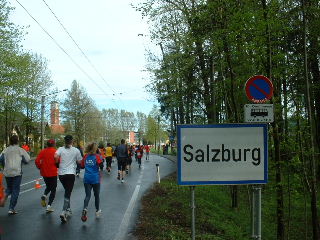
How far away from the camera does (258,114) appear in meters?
5.66

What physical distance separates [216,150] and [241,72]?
26.5 ft

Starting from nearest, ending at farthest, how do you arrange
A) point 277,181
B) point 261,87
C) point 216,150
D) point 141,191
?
point 216,150, point 261,87, point 277,181, point 141,191

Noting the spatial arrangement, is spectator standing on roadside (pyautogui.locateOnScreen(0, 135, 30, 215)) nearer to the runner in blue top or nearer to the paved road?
the paved road

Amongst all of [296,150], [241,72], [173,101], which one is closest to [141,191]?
[241,72]

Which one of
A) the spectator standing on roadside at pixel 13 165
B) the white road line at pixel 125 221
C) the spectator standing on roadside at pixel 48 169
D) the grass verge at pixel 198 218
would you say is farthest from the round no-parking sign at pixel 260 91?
the spectator standing on roadside at pixel 13 165

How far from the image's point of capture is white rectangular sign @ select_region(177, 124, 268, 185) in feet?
18.0

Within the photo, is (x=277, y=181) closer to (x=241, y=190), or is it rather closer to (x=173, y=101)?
(x=241, y=190)

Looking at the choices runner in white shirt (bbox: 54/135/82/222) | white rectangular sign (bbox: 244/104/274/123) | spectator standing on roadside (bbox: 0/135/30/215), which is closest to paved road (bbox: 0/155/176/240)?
spectator standing on roadside (bbox: 0/135/30/215)

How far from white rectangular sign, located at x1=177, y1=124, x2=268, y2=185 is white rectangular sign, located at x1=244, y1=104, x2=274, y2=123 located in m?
0.14

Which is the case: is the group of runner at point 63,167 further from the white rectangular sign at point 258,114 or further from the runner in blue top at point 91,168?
the white rectangular sign at point 258,114

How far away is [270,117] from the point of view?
5.68 m

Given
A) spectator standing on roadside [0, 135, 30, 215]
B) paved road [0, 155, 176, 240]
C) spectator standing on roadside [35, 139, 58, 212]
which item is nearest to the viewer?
paved road [0, 155, 176, 240]

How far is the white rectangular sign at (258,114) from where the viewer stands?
5.65m

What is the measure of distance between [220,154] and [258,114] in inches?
29.0
